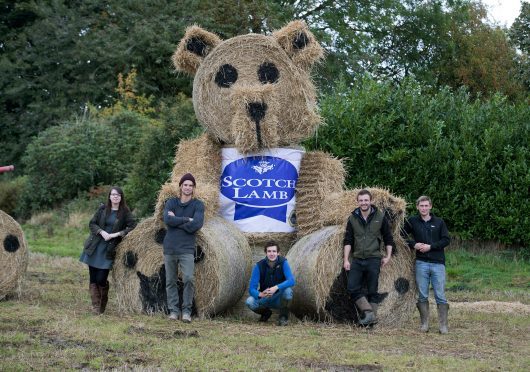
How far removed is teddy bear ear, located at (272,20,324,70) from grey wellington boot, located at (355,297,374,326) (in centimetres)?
319

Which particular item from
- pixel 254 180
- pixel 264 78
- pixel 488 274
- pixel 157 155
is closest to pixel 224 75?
pixel 264 78

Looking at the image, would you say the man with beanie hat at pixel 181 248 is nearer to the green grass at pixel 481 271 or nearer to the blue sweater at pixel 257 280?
the blue sweater at pixel 257 280

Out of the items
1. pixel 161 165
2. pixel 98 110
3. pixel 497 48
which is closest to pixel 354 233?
pixel 161 165

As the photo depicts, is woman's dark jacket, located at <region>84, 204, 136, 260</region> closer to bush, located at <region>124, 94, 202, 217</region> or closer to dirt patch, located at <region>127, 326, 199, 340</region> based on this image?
dirt patch, located at <region>127, 326, 199, 340</region>

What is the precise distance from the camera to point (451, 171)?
18094 mm

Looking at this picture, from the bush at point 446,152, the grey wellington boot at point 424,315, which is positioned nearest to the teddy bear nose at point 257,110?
the grey wellington boot at point 424,315

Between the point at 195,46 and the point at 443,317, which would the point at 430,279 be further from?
the point at 195,46

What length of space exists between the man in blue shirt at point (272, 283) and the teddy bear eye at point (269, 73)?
2.18 m

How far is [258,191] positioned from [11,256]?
10.2ft

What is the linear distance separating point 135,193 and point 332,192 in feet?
36.7

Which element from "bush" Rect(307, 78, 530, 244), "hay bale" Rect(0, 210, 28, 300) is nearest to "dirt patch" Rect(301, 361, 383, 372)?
"hay bale" Rect(0, 210, 28, 300)

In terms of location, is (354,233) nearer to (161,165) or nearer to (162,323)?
(162,323)

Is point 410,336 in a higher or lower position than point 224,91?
lower

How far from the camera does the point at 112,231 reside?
11.6m
